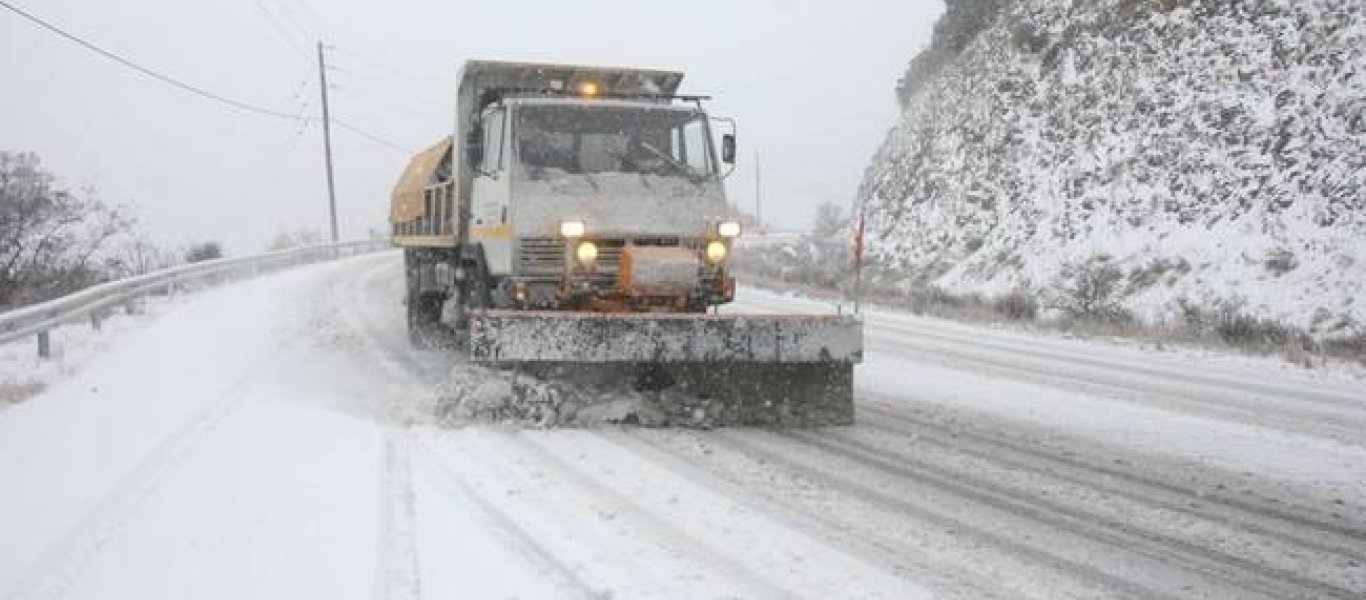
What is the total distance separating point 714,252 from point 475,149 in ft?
7.96

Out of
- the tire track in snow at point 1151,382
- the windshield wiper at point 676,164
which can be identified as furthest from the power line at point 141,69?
the tire track in snow at point 1151,382

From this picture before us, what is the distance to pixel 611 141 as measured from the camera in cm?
910

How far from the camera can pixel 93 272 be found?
21.6m

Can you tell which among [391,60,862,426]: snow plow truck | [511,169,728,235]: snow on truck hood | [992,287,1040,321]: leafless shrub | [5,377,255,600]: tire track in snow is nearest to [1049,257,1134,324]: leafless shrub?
[992,287,1040,321]: leafless shrub

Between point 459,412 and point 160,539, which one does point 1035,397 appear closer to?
point 459,412

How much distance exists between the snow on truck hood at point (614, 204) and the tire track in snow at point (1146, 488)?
7.31ft

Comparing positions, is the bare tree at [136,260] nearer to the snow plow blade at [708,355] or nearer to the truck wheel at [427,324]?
the truck wheel at [427,324]

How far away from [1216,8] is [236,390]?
70.9 ft

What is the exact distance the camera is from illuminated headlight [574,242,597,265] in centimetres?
828

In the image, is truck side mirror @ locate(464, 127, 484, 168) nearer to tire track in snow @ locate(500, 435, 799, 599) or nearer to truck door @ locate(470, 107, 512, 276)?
truck door @ locate(470, 107, 512, 276)

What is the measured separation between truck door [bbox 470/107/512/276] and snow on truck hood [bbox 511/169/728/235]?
0.21m

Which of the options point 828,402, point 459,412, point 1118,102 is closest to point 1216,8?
point 1118,102

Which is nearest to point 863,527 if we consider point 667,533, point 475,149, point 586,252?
point 667,533

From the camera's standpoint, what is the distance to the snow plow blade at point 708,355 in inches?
290
